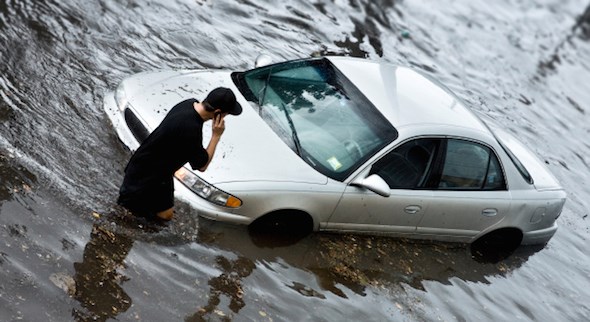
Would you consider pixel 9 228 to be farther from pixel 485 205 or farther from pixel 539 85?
pixel 539 85

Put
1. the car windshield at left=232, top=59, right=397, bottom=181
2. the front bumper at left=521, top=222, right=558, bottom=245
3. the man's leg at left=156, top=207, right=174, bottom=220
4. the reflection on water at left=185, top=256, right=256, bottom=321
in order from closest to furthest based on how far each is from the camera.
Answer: the reflection on water at left=185, top=256, right=256, bottom=321 < the man's leg at left=156, top=207, right=174, bottom=220 < the car windshield at left=232, top=59, right=397, bottom=181 < the front bumper at left=521, top=222, right=558, bottom=245

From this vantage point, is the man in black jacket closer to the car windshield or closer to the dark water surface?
the dark water surface

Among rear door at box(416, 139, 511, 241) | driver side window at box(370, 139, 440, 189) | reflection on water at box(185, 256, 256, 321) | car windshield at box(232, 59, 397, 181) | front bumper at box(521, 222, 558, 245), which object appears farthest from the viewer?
front bumper at box(521, 222, 558, 245)

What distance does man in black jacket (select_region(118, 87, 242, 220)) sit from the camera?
18.9ft

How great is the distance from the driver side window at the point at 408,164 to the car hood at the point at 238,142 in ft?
2.31

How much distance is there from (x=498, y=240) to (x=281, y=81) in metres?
3.21

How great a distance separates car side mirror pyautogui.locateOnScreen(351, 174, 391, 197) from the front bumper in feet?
8.38

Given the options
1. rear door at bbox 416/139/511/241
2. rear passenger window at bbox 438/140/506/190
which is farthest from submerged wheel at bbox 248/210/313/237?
rear passenger window at bbox 438/140/506/190

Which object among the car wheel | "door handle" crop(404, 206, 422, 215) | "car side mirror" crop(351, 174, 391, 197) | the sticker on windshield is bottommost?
the car wheel

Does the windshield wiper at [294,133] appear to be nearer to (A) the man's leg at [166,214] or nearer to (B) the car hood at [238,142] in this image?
(B) the car hood at [238,142]

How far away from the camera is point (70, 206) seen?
6613 mm

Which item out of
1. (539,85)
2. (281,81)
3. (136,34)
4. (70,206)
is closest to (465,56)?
(539,85)

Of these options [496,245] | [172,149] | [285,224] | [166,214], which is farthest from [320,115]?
[496,245]

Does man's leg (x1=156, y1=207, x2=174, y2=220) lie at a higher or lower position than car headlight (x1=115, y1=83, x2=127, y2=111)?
lower
